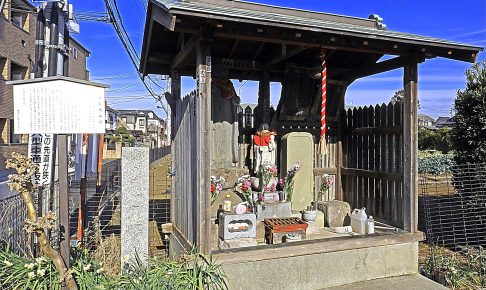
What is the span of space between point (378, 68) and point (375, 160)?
67.7 inches

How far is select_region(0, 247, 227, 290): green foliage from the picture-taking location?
3709 mm

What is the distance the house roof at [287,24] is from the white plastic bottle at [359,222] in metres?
2.69

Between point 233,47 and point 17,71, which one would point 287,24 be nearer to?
point 233,47

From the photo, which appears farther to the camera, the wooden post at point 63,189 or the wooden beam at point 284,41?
the wooden beam at point 284,41

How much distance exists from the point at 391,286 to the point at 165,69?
566 centimetres

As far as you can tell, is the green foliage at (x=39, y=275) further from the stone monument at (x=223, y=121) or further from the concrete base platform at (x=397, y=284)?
the stone monument at (x=223, y=121)

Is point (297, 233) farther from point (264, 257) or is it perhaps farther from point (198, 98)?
point (198, 98)

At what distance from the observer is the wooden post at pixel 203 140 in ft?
14.8

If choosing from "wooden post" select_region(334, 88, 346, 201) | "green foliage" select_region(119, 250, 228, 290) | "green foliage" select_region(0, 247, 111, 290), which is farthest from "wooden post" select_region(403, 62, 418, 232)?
"green foliage" select_region(0, 247, 111, 290)

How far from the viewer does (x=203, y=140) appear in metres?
4.57

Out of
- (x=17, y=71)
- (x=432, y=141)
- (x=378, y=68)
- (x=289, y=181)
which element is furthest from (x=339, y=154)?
(x=432, y=141)

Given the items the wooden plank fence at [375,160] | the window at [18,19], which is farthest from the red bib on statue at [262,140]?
the window at [18,19]

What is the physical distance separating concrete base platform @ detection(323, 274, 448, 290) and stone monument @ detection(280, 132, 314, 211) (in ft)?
6.75

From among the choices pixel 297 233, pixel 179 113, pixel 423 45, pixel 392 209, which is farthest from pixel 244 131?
pixel 423 45
